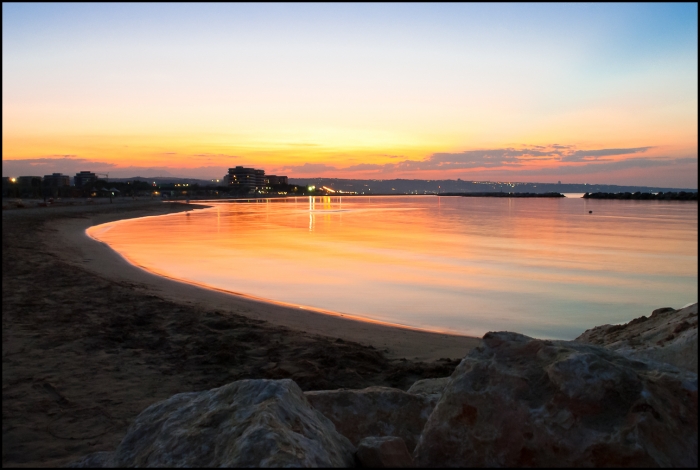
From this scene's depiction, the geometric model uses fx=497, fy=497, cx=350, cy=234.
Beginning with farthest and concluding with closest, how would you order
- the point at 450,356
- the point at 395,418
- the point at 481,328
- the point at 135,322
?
the point at 481,328 → the point at 135,322 → the point at 450,356 → the point at 395,418

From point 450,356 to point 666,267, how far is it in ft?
50.0

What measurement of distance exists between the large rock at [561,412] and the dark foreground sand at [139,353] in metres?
3.00

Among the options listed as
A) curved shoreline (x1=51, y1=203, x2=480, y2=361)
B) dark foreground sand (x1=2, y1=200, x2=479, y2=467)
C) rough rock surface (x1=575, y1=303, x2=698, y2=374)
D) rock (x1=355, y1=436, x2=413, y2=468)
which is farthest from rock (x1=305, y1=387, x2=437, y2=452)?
curved shoreline (x1=51, y1=203, x2=480, y2=361)

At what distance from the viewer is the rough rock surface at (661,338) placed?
3.56 meters

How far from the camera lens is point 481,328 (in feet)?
32.3

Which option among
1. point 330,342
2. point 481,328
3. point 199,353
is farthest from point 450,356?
point 199,353

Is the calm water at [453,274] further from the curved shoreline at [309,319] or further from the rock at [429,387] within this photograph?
the rock at [429,387]

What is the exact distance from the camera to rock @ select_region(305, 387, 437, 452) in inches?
141

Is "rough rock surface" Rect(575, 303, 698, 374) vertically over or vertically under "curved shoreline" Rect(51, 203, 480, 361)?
over

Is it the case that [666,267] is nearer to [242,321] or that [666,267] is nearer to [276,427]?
[242,321]

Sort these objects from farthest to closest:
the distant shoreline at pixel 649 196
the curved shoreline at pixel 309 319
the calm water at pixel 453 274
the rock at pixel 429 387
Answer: the distant shoreline at pixel 649 196
the calm water at pixel 453 274
the curved shoreline at pixel 309 319
the rock at pixel 429 387

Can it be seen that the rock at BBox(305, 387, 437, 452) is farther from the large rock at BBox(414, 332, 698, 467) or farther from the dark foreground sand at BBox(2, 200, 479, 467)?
the dark foreground sand at BBox(2, 200, 479, 467)

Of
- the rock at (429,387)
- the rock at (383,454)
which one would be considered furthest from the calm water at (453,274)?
the rock at (383,454)

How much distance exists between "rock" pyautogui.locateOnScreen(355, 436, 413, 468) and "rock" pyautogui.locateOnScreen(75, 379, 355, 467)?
11cm
